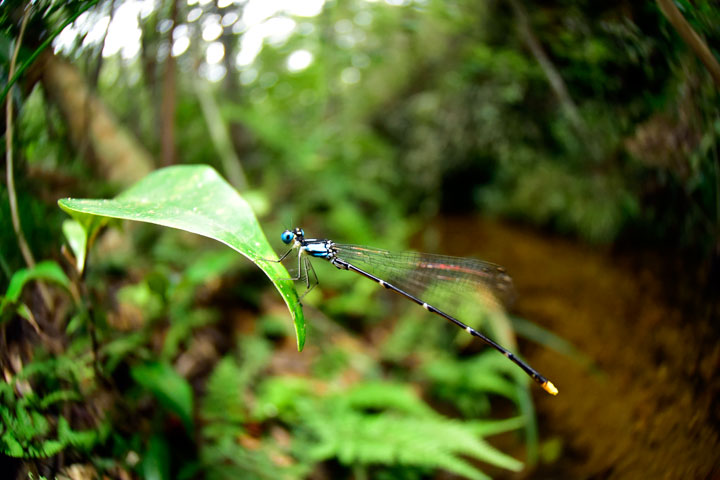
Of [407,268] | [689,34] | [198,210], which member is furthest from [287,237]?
[689,34]

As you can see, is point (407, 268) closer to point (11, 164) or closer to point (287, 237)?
point (287, 237)

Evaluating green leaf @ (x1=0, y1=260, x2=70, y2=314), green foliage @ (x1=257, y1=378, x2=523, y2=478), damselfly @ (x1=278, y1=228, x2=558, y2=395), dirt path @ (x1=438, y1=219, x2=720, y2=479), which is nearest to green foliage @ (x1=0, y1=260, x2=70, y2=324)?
green leaf @ (x1=0, y1=260, x2=70, y2=314)

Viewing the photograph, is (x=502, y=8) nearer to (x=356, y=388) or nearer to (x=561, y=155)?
(x=561, y=155)

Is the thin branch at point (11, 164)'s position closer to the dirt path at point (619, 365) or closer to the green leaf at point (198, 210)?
the green leaf at point (198, 210)

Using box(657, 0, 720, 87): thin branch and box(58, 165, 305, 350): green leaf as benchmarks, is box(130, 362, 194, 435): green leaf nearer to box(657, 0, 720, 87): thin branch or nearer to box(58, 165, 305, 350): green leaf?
box(58, 165, 305, 350): green leaf

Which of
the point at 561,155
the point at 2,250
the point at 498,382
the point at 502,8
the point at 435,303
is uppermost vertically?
the point at 502,8

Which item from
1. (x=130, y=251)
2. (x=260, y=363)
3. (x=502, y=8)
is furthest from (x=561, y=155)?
(x=130, y=251)
